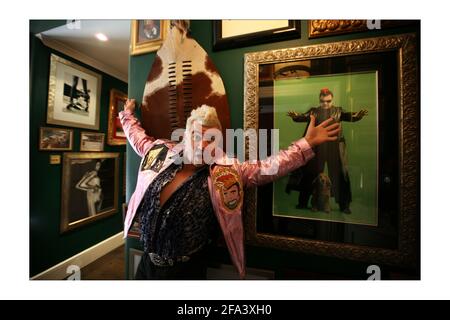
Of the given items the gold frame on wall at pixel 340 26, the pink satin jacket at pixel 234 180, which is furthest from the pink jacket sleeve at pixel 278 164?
the gold frame on wall at pixel 340 26

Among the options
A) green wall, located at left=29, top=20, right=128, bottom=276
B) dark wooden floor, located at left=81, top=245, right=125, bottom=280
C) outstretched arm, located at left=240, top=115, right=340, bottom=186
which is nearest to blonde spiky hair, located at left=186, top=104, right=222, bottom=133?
outstretched arm, located at left=240, top=115, right=340, bottom=186

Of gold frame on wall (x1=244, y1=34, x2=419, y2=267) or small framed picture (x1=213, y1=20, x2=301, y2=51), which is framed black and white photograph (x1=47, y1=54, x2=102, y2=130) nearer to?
small framed picture (x1=213, y1=20, x2=301, y2=51)

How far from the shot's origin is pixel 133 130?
2.47 ft

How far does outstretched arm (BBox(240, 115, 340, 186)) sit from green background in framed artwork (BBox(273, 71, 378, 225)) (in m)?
0.06

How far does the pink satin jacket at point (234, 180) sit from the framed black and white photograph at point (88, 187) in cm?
31

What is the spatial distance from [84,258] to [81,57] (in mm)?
1045

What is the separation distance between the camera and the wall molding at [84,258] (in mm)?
669

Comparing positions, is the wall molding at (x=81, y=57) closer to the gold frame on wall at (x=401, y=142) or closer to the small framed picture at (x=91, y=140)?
the small framed picture at (x=91, y=140)

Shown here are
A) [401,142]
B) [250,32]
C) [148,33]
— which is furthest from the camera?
[148,33]

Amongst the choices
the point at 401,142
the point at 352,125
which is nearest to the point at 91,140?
the point at 352,125

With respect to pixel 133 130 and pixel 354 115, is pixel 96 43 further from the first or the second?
pixel 354 115

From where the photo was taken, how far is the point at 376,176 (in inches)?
23.2

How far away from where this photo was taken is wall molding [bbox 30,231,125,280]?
2.19 feet
